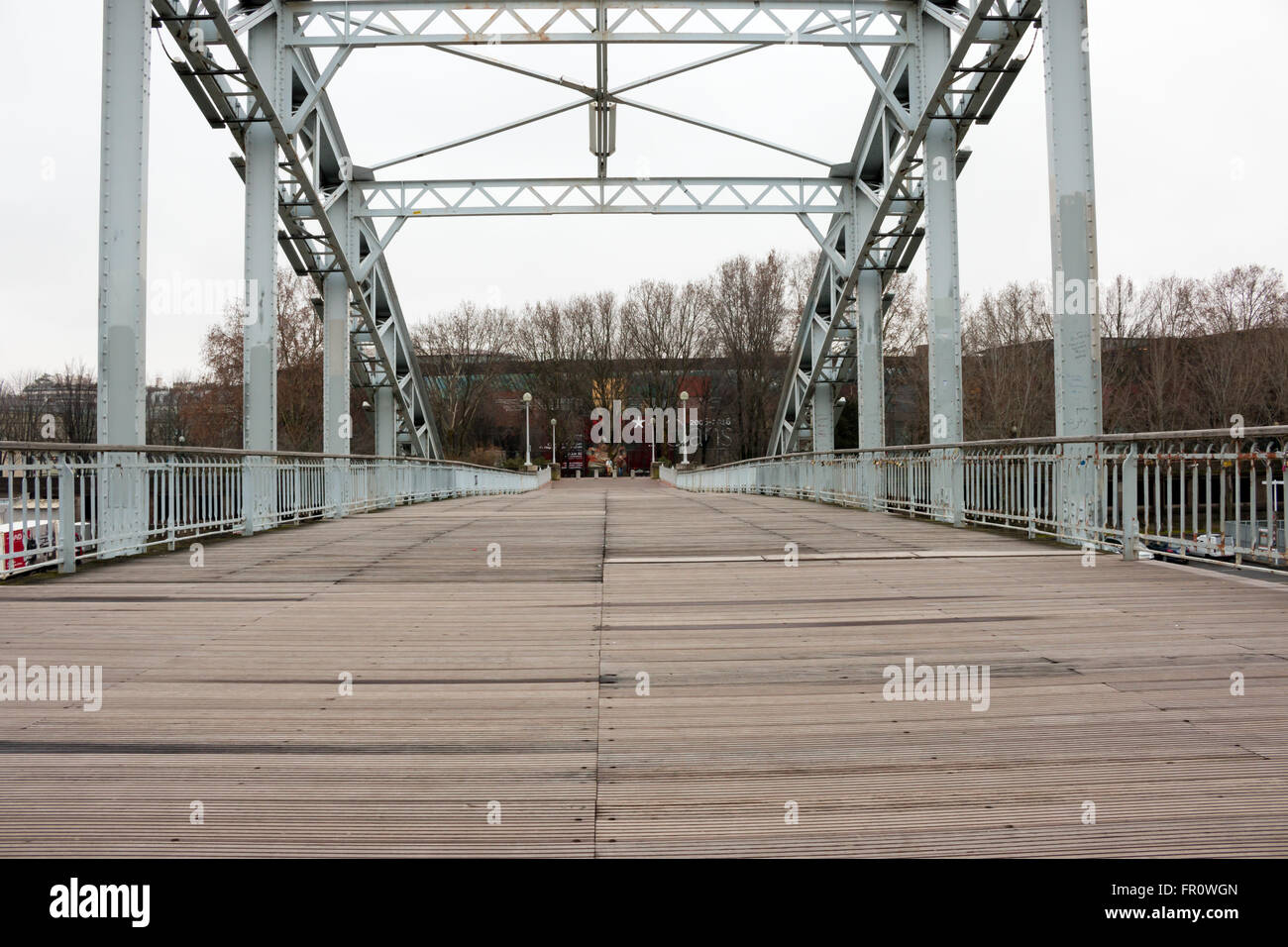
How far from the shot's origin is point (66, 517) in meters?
7.34

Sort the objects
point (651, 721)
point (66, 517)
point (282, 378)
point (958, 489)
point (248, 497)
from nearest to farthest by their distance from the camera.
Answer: point (651, 721) < point (66, 517) < point (248, 497) < point (958, 489) < point (282, 378)

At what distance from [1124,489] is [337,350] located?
1690cm

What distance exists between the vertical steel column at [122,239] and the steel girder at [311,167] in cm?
348

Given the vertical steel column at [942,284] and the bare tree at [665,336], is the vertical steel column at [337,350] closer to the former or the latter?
the vertical steel column at [942,284]

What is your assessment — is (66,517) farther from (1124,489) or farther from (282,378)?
(282,378)

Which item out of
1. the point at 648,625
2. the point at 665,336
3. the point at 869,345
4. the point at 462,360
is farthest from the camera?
the point at 665,336

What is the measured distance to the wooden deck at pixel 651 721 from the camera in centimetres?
228

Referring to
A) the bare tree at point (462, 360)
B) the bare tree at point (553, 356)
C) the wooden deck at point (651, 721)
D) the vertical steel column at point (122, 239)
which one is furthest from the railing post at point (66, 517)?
the bare tree at point (553, 356)

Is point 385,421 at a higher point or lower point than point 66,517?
higher

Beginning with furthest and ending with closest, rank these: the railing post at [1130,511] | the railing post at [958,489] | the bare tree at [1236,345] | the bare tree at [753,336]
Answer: the bare tree at [753,336] → the bare tree at [1236,345] → the railing post at [958,489] → the railing post at [1130,511]

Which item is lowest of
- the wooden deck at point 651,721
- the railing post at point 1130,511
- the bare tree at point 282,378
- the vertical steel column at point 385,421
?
the wooden deck at point 651,721

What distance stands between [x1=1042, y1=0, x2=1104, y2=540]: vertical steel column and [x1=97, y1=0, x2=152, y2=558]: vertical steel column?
905cm

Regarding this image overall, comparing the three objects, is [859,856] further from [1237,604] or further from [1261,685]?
[1237,604]

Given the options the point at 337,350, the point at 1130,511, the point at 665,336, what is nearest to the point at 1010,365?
the point at 665,336
